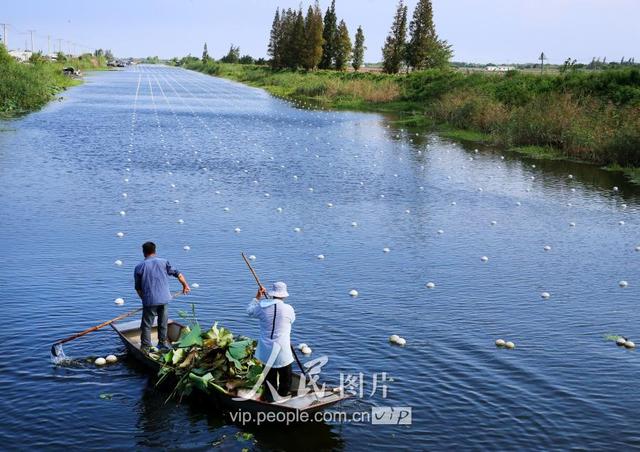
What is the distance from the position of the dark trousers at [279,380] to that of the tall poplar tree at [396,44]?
98987 millimetres

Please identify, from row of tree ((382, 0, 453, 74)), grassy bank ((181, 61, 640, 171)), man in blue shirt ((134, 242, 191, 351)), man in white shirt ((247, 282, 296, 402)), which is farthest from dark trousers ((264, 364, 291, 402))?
row of tree ((382, 0, 453, 74))

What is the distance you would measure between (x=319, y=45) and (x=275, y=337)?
117 metres

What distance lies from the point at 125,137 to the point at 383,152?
1545 cm

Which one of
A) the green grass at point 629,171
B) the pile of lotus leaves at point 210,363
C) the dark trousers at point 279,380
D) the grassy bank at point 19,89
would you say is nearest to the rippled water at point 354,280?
the pile of lotus leaves at point 210,363

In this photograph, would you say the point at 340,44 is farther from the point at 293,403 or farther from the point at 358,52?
the point at 293,403

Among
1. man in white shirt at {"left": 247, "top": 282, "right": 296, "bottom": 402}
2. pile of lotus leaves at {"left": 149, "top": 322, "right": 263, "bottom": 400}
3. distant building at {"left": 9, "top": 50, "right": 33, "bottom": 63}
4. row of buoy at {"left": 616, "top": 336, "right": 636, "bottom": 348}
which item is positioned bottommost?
row of buoy at {"left": 616, "top": 336, "right": 636, "bottom": 348}

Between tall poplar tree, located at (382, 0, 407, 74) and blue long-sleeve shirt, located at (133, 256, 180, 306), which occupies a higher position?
tall poplar tree, located at (382, 0, 407, 74)

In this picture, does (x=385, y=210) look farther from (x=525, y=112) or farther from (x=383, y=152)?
(x=525, y=112)

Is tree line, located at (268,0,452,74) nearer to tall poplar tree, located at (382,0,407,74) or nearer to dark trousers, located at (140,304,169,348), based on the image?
tall poplar tree, located at (382,0,407,74)

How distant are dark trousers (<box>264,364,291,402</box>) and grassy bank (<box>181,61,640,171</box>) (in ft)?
107

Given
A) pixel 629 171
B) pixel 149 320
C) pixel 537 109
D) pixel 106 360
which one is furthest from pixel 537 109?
pixel 106 360

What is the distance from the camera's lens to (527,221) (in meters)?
27.3

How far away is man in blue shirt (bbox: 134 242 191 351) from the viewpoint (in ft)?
43.3

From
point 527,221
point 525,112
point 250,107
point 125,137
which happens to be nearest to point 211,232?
point 527,221
